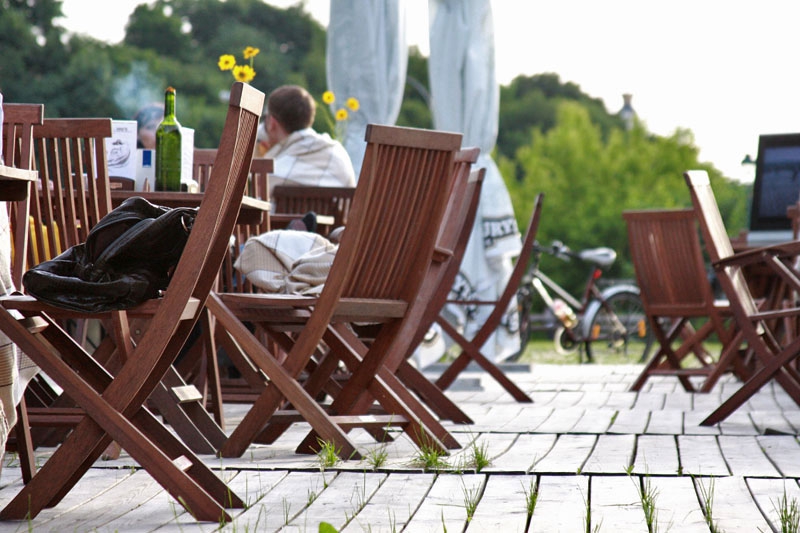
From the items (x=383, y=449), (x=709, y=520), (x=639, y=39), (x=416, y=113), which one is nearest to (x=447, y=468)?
(x=383, y=449)

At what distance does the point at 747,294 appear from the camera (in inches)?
195

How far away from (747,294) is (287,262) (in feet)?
7.08

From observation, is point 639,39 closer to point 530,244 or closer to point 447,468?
point 530,244

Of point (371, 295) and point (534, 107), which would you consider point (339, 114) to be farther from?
point (534, 107)

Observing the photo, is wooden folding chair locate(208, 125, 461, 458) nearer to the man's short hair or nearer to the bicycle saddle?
the man's short hair

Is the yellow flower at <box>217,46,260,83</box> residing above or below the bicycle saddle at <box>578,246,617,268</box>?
above

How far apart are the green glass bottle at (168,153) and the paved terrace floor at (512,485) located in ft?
3.20

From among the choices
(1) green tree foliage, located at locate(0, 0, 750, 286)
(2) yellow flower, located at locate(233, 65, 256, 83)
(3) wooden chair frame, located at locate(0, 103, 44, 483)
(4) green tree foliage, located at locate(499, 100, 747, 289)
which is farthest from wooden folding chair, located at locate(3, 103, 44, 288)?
(4) green tree foliage, located at locate(499, 100, 747, 289)

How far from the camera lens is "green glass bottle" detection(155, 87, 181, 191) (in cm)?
393

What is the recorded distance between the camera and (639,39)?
28.6m

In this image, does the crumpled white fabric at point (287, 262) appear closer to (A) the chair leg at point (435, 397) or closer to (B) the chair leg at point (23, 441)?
(A) the chair leg at point (435, 397)

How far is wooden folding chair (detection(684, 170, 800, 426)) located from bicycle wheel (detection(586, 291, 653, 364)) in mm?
6809

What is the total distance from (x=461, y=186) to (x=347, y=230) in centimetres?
121

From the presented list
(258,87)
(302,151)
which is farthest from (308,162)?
(258,87)
